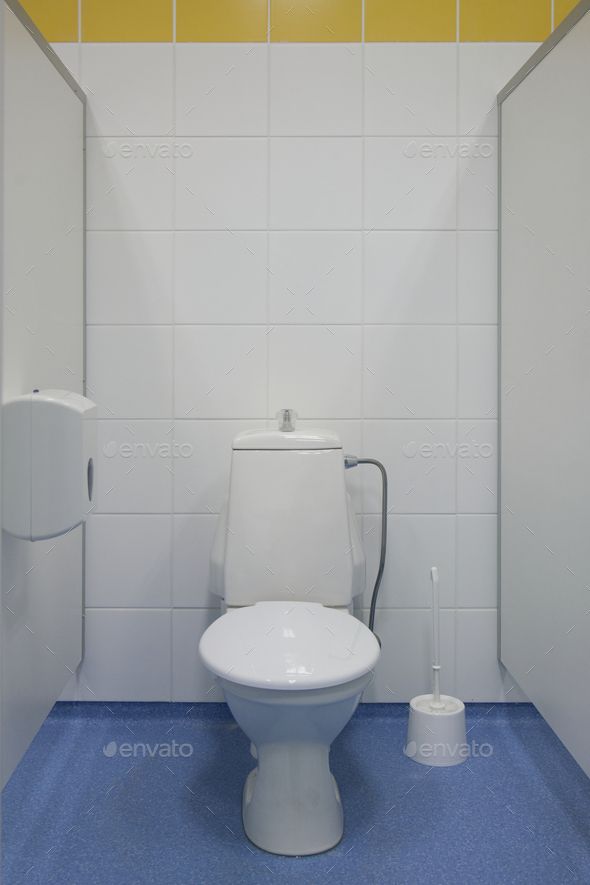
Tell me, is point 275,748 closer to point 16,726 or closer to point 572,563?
point 16,726

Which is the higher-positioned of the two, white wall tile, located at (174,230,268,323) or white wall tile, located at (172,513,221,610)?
white wall tile, located at (174,230,268,323)

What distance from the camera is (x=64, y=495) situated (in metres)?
1.58

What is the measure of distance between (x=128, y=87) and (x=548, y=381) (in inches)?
57.4

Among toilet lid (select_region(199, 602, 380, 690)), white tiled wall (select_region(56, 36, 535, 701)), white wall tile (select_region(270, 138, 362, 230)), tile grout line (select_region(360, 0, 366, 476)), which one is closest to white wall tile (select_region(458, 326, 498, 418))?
white tiled wall (select_region(56, 36, 535, 701))

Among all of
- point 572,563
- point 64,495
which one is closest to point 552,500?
point 572,563

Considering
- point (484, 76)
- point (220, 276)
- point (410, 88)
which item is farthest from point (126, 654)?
point (484, 76)

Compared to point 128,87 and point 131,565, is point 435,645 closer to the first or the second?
point 131,565

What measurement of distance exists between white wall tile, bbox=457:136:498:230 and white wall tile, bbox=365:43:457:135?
86 mm

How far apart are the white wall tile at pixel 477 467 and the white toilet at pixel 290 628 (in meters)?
0.40

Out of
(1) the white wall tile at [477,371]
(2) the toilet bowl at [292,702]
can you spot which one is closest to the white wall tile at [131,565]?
(2) the toilet bowl at [292,702]

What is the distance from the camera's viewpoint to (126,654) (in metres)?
2.24

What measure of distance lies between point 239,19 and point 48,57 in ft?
2.03

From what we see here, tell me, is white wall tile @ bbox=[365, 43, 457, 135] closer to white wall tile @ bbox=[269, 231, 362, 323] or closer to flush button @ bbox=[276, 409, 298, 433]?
white wall tile @ bbox=[269, 231, 362, 323]

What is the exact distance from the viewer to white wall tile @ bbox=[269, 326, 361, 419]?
221cm
